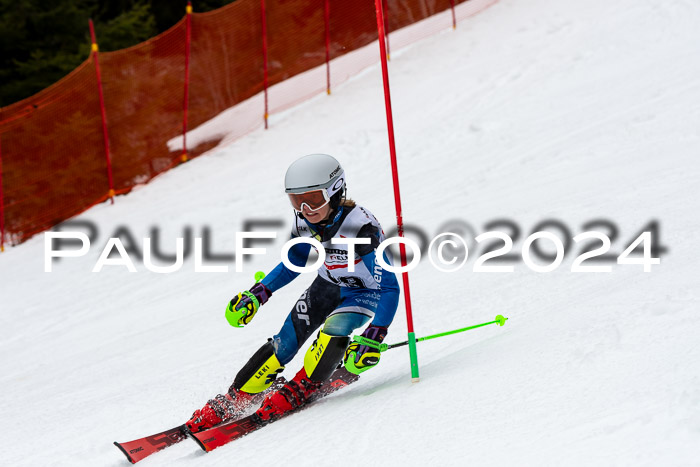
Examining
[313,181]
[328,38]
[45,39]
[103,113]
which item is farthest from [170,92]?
[313,181]

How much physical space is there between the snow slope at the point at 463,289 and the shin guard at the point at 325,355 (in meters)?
0.19

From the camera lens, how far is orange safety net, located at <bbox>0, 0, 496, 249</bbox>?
11.3 metres

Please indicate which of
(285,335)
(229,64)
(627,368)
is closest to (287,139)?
(229,64)

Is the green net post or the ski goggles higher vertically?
the ski goggles

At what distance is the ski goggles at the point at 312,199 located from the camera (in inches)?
155

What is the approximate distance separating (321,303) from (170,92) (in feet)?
29.5

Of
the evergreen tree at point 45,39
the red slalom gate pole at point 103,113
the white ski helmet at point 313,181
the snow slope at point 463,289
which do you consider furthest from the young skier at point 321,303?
the evergreen tree at point 45,39

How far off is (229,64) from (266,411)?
9852 mm

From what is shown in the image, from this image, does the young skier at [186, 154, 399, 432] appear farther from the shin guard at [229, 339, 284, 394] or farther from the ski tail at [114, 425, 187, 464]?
the ski tail at [114, 425, 187, 464]

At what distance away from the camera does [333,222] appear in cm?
409

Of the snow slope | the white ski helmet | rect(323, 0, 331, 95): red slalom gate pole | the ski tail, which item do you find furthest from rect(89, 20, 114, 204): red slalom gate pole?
the white ski helmet

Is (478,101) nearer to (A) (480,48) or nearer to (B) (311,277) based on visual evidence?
(A) (480,48)

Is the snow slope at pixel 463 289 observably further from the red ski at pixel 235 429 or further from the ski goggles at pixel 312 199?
the ski goggles at pixel 312 199

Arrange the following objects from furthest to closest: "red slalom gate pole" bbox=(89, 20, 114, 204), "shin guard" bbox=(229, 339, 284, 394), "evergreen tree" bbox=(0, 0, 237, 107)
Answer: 1. "evergreen tree" bbox=(0, 0, 237, 107)
2. "red slalom gate pole" bbox=(89, 20, 114, 204)
3. "shin guard" bbox=(229, 339, 284, 394)
